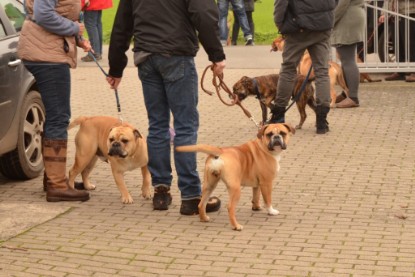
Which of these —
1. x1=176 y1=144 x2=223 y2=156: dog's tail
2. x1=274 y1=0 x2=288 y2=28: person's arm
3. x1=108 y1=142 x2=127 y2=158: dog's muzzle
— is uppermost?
x1=274 y1=0 x2=288 y2=28: person's arm

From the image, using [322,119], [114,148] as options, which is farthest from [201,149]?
[322,119]

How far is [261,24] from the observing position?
26.6 metres

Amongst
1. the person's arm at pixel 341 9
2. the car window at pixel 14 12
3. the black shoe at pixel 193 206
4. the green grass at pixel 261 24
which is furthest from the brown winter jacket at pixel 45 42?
the green grass at pixel 261 24

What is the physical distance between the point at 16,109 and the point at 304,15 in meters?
3.45

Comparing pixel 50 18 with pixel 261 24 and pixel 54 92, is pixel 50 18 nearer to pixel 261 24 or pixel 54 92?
pixel 54 92

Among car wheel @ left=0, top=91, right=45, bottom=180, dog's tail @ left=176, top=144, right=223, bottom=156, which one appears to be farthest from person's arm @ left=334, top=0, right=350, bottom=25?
dog's tail @ left=176, top=144, right=223, bottom=156

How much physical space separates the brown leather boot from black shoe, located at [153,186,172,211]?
2.23 feet

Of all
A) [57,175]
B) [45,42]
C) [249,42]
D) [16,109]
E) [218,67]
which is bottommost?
[249,42]

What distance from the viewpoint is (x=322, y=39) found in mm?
11031

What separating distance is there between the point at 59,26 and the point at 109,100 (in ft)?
19.8

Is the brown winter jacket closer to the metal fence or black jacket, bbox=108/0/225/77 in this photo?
→ black jacket, bbox=108/0/225/77

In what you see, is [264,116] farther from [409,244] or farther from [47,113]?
[409,244]

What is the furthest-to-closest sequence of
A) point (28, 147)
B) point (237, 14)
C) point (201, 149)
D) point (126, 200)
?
point (237, 14) < point (28, 147) < point (126, 200) < point (201, 149)

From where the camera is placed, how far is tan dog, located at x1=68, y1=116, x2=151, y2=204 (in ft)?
26.2
